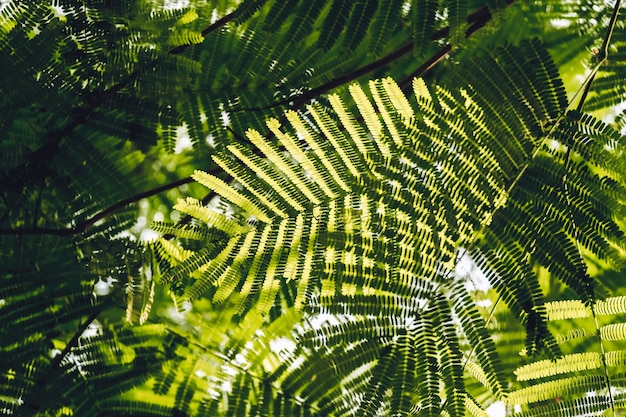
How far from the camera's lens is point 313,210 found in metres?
1.53

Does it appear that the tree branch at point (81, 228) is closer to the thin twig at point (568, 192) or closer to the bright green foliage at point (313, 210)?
the bright green foliage at point (313, 210)

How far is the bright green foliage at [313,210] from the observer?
151 cm

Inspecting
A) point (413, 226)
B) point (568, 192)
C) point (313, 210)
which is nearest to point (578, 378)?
point (568, 192)

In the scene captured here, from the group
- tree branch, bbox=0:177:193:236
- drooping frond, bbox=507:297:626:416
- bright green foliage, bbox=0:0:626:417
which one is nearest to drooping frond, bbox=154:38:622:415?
bright green foliage, bbox=0:0:626:417

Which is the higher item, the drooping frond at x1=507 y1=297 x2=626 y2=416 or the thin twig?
the thin twig

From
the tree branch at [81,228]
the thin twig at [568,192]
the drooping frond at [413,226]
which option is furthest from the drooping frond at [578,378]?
the tree branch at [81,228]

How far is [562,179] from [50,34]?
160cm

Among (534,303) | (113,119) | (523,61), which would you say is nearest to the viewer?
(534,303)

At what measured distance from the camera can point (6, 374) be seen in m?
2.00

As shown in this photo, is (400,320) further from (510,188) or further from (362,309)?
(510,188)

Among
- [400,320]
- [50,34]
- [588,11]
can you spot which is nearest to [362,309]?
[400,320]

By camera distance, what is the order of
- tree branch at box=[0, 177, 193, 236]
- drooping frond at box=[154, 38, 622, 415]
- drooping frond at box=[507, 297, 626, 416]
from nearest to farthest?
drooping frond at box=[154, 38, 622, 415] → drooping frond at box=[507, 297, 626, 416] → tree branch at box=[0, 177, 193, 236]

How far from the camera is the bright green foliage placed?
1.51m

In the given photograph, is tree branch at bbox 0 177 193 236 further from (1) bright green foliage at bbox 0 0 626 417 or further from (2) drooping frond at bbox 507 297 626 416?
(2) drooping frond at bbox 507 297 626 416
